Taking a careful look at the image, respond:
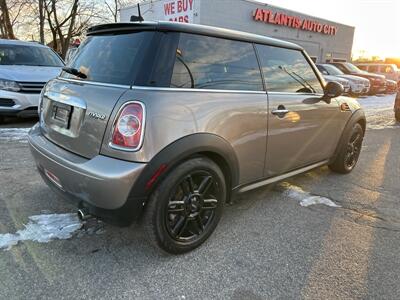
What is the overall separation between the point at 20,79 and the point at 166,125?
547cm

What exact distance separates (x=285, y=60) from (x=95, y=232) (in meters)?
2.42

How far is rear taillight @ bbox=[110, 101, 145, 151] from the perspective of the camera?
2.28 meters

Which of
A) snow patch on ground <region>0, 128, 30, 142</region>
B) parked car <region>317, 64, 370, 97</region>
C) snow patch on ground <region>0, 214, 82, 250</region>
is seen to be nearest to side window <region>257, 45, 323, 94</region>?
snow patch on ground <region>0, 214, 82, 250</region>

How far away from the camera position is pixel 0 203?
11.2 feet

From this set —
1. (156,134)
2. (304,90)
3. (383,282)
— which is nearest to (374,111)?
(304,90)

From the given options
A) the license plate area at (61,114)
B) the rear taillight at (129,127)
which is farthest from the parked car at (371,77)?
the rear taillight at (129,127)

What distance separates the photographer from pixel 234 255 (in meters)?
2.75

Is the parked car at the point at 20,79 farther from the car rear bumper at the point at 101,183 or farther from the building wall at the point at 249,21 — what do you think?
the building wall at the point at 249,21

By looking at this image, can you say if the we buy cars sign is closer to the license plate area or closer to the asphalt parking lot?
the asphalt parking lot

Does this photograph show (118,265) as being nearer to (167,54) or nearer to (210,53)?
(167,54)

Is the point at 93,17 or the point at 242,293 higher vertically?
the point at 93,17

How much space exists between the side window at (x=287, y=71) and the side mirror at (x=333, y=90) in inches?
2.8

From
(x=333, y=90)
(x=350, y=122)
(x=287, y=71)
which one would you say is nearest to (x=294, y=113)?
(x=287, y=71)

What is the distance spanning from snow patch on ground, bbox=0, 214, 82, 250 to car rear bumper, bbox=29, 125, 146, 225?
437 millimetres
